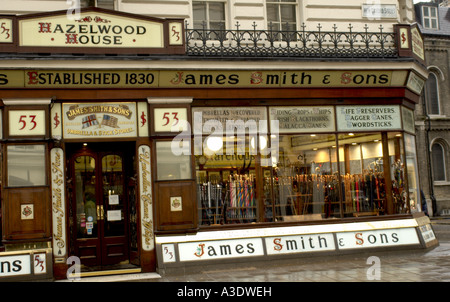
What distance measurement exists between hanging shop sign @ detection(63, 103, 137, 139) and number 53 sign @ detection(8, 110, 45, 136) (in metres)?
0.51

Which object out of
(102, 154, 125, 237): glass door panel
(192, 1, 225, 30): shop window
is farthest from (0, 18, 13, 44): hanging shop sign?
(192, 1, 225, 30): shop window

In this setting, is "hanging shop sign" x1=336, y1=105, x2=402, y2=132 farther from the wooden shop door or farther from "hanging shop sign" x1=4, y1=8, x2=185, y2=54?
the wooden shop door

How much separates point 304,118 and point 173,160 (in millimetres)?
3446

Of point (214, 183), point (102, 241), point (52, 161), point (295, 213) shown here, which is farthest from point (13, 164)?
point (295, 213)

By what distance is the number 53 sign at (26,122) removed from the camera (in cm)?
1126

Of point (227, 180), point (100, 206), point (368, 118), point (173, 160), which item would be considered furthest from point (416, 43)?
point (100, 206)

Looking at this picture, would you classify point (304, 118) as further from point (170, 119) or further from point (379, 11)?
point (379, 11)

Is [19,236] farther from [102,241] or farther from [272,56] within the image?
[272,56]

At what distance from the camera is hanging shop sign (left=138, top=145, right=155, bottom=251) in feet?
39.0

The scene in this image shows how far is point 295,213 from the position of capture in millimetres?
13023

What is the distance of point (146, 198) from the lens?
12.0 m

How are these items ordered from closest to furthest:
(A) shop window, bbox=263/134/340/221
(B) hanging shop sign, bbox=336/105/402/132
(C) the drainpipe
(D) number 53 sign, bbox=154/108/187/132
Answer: (D) number 53 sign, bbox=154/108/187/132 → (A) shop window, bbox=263/134/340/221 → (B) hanging shop sign, bbox=336/105/402/132 → (C) the drainpipe

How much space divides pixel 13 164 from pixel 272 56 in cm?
621

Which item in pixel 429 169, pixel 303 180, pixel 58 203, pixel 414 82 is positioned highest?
Answer: pixel 414 82
